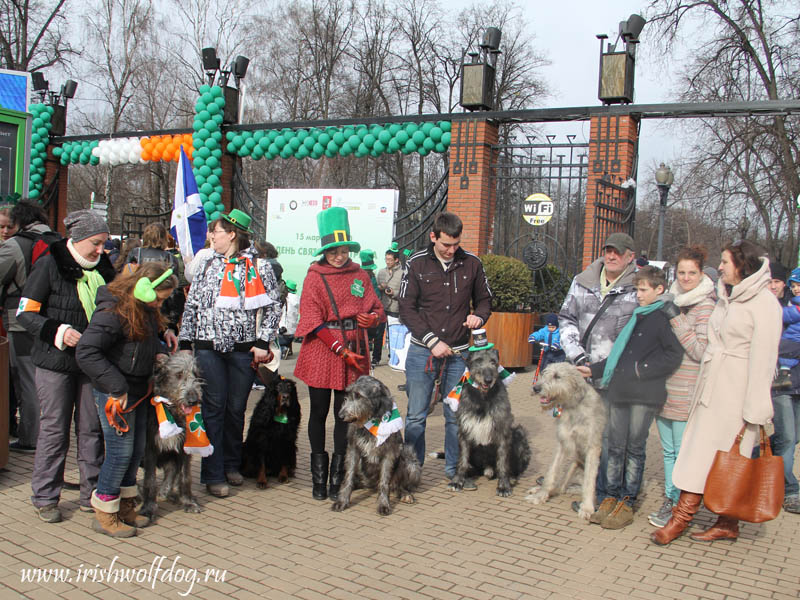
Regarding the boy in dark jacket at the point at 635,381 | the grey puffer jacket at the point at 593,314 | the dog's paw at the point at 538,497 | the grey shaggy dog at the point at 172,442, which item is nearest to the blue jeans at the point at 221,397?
the grey shaggy dog at the point at 172,442

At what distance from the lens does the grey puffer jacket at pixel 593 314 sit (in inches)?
198

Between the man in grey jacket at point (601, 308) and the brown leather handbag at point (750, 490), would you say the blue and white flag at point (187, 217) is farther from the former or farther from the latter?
the brown leather handbag at point (750, 490)

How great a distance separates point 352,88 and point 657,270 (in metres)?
Answer: 26.7

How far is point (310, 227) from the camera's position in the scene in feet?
44.9

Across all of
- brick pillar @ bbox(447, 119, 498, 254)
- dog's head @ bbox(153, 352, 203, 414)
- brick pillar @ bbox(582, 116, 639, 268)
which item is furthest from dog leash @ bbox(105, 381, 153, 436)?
brick pillar @ bbox(582, 116, 639, 268)

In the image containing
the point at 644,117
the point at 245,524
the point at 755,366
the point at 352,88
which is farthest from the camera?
the point at 352,88

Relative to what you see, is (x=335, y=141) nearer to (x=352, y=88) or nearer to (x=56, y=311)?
(x=56, y=311)

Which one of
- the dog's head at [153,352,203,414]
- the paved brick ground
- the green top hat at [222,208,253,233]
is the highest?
the green top hat at [222,208,253,233]

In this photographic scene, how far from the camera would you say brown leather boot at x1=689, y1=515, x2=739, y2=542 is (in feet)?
15.4

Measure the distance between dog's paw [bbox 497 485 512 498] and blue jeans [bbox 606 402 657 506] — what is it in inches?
31.1

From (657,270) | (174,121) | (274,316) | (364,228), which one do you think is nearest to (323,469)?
(274,316)

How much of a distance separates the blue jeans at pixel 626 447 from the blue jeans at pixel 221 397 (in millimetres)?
2712

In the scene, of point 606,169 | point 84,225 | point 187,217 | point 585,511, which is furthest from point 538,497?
point 606,169

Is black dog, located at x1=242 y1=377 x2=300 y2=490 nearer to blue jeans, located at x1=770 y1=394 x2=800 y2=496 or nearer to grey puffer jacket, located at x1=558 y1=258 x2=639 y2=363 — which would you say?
grey puffer jacket, located at x1=558 y1=258 x2=639 y2=363
